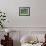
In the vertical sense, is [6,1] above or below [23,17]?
above

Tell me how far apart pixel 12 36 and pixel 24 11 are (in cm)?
92

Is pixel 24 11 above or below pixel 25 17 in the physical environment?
above

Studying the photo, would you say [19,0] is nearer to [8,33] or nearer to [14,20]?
[14,20]

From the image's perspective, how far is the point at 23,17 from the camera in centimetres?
457

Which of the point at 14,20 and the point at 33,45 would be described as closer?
the point at 33,45

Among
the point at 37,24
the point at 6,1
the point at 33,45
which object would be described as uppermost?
the point at 6,1

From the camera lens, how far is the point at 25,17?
15.0 feet

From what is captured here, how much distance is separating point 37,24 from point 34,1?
2.51 feet

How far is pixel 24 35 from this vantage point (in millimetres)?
4523


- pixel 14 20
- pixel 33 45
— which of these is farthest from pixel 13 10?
pixel 33 45

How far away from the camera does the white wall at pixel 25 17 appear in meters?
4.55

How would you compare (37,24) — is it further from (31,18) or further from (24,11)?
(24,11)

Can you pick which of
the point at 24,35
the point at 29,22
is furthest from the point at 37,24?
the point at 24,35

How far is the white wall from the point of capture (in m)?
4.55
